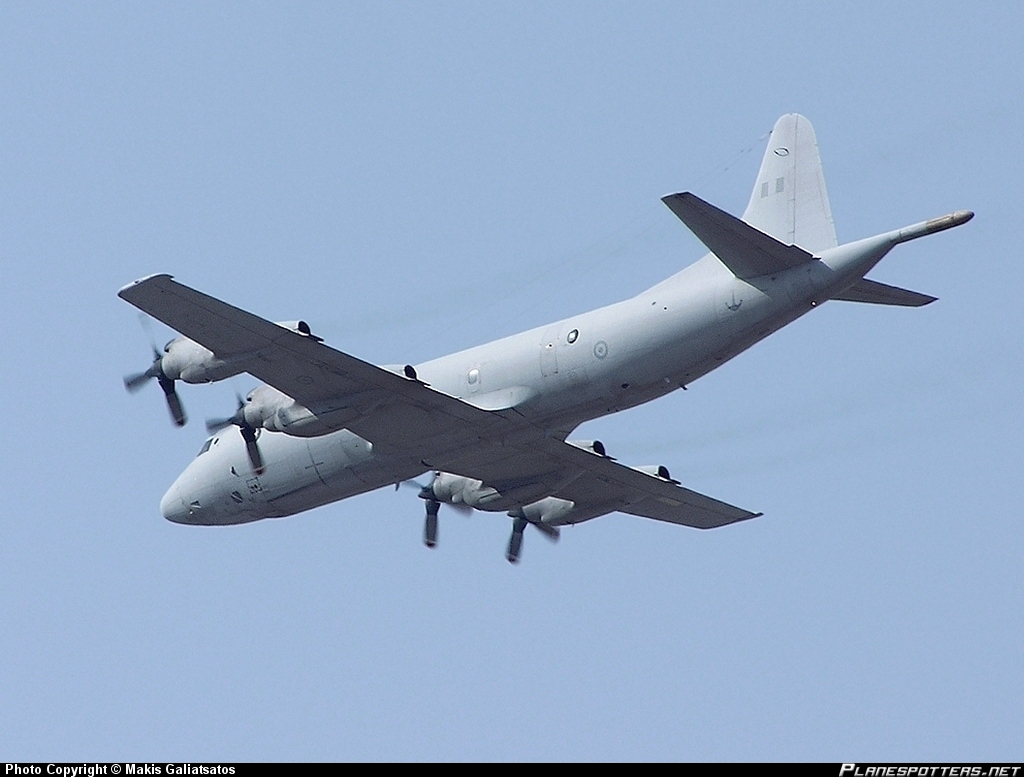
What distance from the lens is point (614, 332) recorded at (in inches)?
1344

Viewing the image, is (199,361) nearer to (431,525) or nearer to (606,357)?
(606,357)

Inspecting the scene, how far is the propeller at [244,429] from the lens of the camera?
36.8 m

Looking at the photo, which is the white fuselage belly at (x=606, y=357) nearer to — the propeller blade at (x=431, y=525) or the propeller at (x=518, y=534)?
the propeller blade at (x=431, y=525)

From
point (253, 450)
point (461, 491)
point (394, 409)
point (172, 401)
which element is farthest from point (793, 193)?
point (172, 401)

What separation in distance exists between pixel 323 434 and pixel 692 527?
12.4 m

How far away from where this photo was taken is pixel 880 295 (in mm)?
33281

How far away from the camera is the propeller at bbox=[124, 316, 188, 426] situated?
118 ft

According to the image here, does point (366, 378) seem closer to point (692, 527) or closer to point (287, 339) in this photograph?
point (287, 339)

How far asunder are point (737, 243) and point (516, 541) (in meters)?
12.8

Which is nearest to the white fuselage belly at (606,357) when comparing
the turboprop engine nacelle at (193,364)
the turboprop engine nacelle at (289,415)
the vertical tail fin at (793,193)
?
the vertical tail fin at (793,193)

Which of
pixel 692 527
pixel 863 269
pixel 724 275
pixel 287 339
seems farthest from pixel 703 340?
pixel 692 527

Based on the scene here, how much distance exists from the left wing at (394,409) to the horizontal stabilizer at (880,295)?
7.30 meters

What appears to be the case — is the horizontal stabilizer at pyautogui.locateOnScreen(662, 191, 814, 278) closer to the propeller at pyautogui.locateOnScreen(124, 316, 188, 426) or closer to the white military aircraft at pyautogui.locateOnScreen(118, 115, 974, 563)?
the white military aircraft at pyautogui.locateOnScreen(118, 115, 974, 563)
